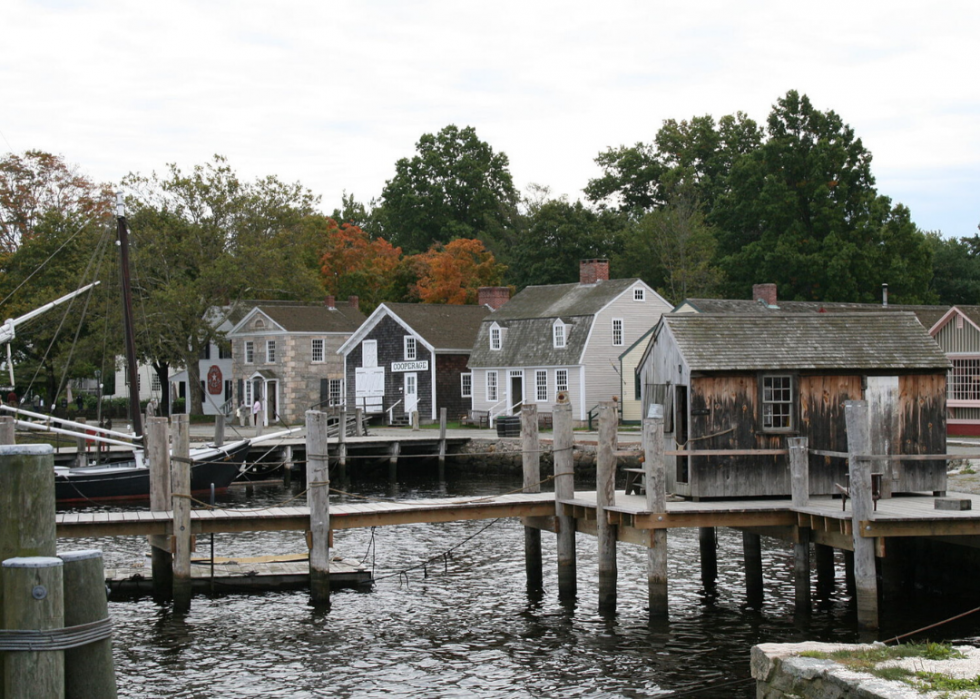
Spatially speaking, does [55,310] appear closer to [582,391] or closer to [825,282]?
[582,391]

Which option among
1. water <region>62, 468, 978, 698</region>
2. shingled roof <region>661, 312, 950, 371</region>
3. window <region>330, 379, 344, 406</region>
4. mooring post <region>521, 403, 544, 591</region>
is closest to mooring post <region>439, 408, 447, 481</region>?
water <region>62, 468, 978, 698</region>

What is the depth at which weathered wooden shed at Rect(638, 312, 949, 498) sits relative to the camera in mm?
18406

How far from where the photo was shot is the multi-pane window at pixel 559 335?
174ft

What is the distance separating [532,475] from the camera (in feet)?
64.8

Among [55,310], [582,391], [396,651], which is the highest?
[55,310]

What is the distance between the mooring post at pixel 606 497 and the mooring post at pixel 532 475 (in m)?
1.99

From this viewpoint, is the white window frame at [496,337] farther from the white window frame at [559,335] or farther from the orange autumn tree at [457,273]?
the orange autumn tree at [457,273]

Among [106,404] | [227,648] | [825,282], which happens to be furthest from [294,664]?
[106,404]

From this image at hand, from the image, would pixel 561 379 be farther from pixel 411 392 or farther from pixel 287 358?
pixel 287 358

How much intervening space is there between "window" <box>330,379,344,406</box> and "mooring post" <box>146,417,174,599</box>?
45.0 m

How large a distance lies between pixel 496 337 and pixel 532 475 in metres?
36.2

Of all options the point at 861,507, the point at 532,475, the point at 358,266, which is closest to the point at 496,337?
the point at 358,266

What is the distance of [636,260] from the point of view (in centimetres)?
7531

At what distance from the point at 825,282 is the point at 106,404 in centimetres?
5001
